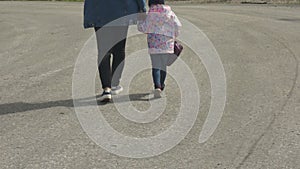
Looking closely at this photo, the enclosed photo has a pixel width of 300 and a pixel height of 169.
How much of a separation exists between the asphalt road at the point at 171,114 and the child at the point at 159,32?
1.28 ft

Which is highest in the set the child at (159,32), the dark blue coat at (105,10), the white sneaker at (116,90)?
the dark blue coat at (105,10)

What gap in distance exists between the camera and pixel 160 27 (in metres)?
5.86

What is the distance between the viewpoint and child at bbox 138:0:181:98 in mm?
5848

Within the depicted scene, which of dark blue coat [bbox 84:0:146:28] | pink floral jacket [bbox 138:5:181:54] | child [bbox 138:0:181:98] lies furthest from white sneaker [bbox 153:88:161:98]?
dark blue coat [bbox 84:0:146:28]

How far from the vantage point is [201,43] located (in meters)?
10.3

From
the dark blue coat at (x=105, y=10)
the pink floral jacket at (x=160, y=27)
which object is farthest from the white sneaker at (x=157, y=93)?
the dark blue coat at (x=105, y=10)

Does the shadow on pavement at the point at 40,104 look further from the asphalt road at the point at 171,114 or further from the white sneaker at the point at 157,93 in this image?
the white sneaker at the point at 157,93

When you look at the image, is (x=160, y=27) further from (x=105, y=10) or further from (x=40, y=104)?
(x=40, y=104)

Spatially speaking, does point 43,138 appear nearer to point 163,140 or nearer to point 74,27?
point 163,140

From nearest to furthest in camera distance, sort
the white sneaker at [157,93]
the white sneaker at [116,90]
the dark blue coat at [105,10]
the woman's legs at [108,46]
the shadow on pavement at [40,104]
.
Result: the shadow on pavement at [40,104] < the dark blue coat at [105,10] < the woman's legs at [108,46] < the white sneaker at [157,93] < the white sneaker at [116,90]

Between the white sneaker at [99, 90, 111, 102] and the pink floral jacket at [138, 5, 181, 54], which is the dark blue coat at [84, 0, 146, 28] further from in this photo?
the white sneaker at [99, 90, 111, 102]

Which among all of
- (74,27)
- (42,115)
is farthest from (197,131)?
(74,27)

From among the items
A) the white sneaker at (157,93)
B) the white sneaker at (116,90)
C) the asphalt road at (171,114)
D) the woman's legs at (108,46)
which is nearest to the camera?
the asphalt road at (171,114)

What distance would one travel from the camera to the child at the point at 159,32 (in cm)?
585
